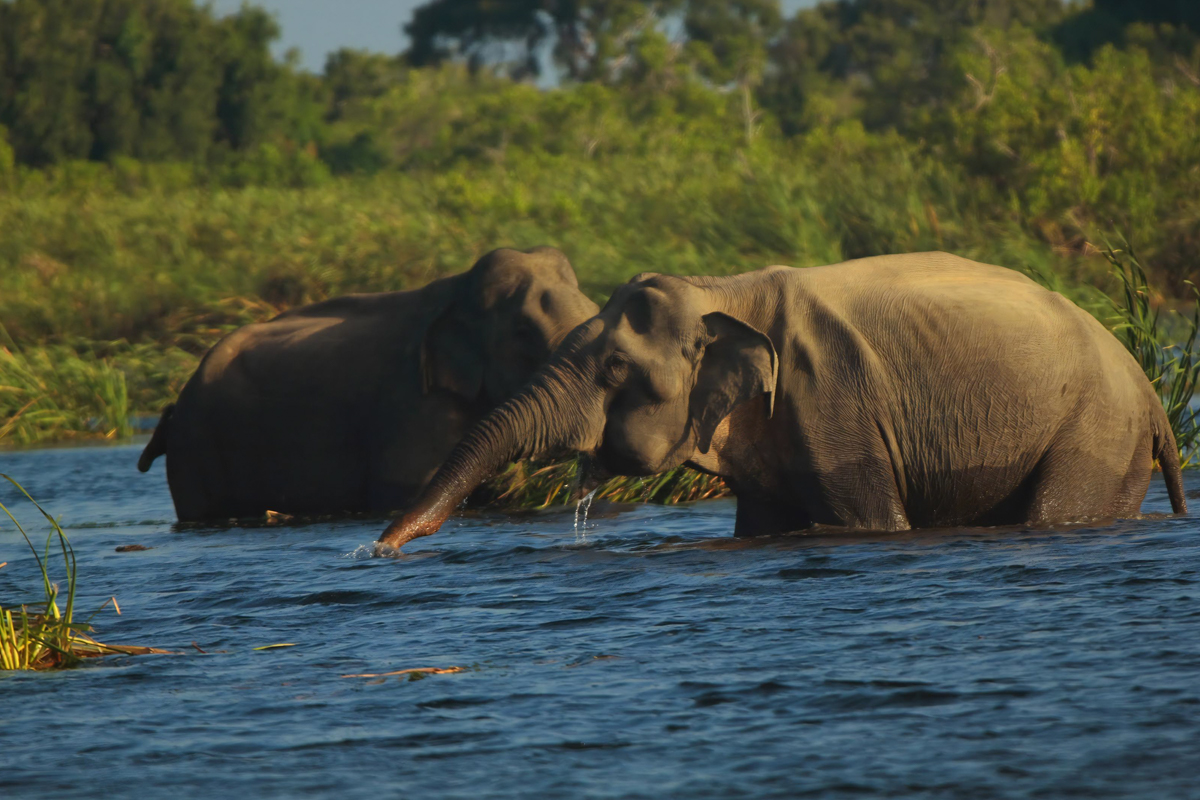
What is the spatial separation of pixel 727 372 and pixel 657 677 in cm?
202

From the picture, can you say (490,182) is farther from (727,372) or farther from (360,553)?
(727,372)

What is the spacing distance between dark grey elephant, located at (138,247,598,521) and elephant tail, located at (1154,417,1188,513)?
3.37 metres

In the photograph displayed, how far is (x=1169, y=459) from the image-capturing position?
730 cm

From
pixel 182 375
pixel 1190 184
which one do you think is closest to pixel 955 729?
pixel 182 375

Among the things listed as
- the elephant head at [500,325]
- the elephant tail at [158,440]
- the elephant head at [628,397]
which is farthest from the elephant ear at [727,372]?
the elephant tail at [158,440]

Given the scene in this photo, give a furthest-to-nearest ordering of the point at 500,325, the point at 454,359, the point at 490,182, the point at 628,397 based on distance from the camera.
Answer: the point at 490,182
the point at 454,359
the point at 500,325
the point at 628,397

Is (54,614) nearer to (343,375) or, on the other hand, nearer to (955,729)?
(955,729)

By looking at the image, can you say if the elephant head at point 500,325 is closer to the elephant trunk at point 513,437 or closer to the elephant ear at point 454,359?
the elephant ear at point 454,359

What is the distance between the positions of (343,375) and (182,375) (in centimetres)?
744

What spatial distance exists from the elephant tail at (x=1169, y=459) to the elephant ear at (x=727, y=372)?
169cm

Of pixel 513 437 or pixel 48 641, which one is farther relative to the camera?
pixel 513 437

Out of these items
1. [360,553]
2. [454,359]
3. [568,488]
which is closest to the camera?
[360,553]

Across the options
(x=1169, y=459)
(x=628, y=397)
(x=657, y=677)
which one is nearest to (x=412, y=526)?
(x=628, y=397)

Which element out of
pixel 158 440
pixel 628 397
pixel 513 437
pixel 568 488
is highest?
pixel 628 397
